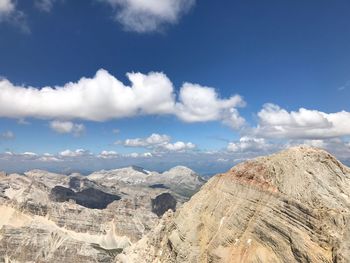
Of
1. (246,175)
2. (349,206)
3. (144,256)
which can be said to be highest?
(246,175)

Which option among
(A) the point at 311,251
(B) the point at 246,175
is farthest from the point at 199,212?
(A) the point at 311,251

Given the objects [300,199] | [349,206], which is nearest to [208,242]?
[300,199]

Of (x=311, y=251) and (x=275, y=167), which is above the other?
(x=275, y=167)

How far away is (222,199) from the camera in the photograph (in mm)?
90500

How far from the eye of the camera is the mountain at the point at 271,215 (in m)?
64.7

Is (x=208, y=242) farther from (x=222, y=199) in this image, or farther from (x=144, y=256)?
(x=144, y=256)

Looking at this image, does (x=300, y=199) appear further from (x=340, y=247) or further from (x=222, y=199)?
(x=222, y=199)

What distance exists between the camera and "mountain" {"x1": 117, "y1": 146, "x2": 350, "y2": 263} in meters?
64.7

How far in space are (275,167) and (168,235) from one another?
33.7 m

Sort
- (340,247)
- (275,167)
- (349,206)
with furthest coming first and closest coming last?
(275,167) < (349,206) < (340,247)

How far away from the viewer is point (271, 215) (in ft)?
242

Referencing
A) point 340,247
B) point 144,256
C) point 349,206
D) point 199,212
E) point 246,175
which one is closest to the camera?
point 340,247

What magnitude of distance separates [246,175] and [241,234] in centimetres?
1317

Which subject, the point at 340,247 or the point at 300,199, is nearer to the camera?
the point at 340,247
